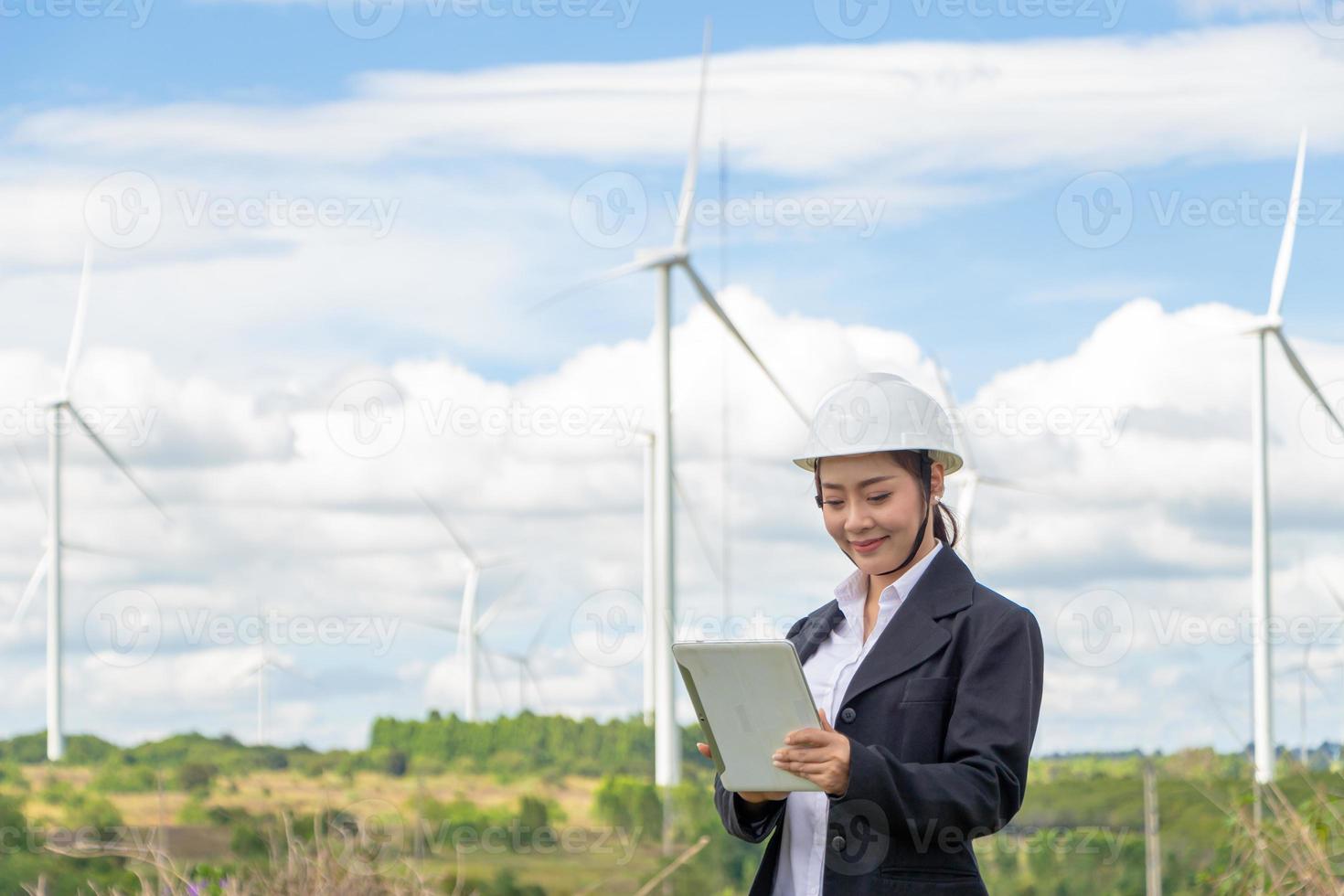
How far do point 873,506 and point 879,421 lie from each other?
0.67ft

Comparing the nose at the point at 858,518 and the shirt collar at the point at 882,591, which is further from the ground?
the nose at the point at 858,518

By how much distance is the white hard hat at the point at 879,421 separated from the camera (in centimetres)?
405

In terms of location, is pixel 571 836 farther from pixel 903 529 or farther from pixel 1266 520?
pixel 903 529

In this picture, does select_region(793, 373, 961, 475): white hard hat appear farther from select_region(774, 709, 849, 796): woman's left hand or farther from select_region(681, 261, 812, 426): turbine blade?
select_region(681, 261, 812, 426): turbine blade

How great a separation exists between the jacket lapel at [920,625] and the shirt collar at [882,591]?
0.03 m

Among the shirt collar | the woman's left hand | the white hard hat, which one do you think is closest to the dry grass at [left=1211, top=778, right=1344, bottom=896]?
the shirt collar

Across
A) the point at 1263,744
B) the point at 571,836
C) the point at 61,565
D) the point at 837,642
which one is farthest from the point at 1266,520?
the point at 837,642

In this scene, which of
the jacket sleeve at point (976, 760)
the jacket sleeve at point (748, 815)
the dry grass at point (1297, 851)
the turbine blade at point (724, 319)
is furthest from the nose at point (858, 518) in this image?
the turbine blade at point (724, 319)

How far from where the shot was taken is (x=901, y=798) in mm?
3658

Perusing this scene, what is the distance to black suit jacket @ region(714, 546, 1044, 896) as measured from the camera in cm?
369

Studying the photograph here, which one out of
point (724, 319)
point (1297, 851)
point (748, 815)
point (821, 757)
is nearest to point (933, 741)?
point (821, 757)

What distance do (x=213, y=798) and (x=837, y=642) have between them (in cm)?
3123

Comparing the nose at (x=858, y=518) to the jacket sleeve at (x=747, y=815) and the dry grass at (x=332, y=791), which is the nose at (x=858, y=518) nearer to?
the jacket sleeve at (x=747, y=815)

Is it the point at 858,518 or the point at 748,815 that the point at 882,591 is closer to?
the point at 858,518
